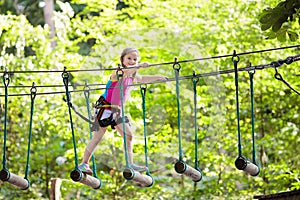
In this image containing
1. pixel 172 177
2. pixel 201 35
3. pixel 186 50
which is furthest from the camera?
pixel 172 177

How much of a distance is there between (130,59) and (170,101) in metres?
2.85

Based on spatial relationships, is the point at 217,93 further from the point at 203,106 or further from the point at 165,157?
the point at 165,157

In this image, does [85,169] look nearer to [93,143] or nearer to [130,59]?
[93,143]

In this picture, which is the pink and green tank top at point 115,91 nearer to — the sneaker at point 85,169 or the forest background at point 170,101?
the sneaker at point 85,169

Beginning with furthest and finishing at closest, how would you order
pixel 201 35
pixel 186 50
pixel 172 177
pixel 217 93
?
1. pixel 172 177
2. pixel 201 35
3. pixel 186 50
4. pixel 217 93

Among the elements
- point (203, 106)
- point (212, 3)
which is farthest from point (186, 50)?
point (212, 3)

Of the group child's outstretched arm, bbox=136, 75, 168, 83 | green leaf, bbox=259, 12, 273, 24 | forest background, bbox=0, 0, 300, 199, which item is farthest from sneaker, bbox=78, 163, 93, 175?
forest background, bbox=0, 0, 300, 199

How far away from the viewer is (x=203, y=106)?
19.3ft

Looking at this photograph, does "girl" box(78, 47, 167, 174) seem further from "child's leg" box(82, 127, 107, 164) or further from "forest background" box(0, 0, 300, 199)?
"forest background" box(0, 0, 300, 199)

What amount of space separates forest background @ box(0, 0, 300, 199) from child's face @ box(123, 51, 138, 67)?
2003 millimetres

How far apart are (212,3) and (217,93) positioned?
4.76 feet

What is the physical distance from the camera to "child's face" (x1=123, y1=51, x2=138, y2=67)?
11.4 feet

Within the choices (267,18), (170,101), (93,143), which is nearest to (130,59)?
(93,143)

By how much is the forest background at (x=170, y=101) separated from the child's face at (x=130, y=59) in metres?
2.00
